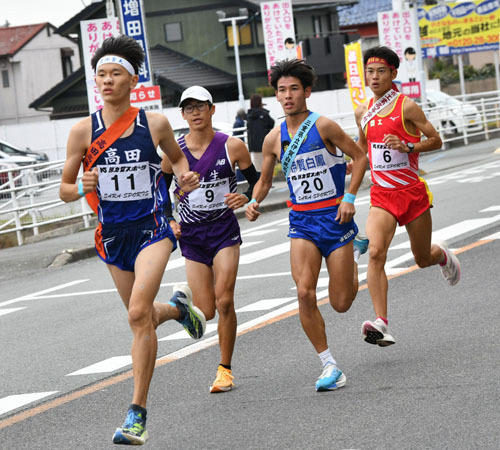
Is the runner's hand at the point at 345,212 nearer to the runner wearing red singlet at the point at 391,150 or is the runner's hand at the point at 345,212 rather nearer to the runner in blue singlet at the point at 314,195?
the runner in blue singlet at the point at 314,195

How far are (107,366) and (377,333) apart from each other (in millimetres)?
2114

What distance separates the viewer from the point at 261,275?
12.2 meters

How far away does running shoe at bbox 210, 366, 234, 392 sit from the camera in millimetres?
6648

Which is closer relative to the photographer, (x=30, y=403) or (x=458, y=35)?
(x=30, y=403)

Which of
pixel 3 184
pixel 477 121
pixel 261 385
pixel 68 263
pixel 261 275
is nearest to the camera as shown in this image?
pixel 261 385

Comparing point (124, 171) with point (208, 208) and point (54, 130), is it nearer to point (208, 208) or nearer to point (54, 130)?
point (208, 208)

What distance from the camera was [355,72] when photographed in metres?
30.3

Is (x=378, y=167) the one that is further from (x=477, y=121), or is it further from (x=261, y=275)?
(x=477, y=121)

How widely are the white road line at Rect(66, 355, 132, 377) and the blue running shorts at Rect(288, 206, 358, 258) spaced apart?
6.28 ft

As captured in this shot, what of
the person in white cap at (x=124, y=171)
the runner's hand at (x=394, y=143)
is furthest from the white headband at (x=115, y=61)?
the runner's hand at (x=394, y=143)

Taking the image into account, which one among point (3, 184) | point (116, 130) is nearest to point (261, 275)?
point (116, 130)

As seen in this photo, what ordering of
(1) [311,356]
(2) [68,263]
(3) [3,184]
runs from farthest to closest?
1. (3) [3,184]
2. (2) [68,263]
3. (1) [311,356]

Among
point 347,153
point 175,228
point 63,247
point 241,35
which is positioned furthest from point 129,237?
point 241,35

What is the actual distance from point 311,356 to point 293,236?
3.55 feet
